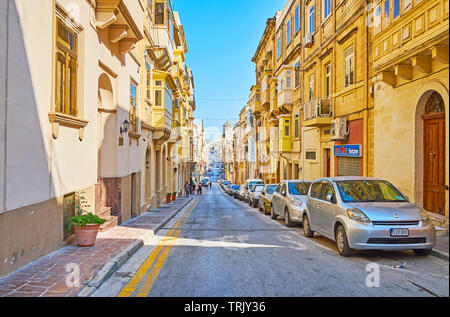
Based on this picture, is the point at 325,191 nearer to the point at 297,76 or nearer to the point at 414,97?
the point at 414,97

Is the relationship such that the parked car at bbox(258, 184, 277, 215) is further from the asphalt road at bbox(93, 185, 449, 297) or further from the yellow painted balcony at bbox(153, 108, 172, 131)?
the asphalt road at bbox(93, 185, 449, 297)

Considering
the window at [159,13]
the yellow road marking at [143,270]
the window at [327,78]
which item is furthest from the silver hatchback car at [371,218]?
the window at [159,13]

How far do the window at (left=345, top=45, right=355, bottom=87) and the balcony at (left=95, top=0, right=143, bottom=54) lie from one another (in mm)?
9669

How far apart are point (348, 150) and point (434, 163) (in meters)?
6.72

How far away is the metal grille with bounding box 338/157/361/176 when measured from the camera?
1606 cm

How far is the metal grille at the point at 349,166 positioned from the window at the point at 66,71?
12.0 metres

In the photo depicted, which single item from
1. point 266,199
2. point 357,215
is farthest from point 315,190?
point 266,199

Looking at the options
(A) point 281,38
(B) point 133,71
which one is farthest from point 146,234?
(A) point 281,38

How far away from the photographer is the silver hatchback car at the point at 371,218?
21.9ft

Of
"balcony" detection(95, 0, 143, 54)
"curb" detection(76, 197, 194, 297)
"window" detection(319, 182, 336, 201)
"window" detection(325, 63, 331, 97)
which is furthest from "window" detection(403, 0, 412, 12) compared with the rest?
"window" detection(325, 63, 331, 97)

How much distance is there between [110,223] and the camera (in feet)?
36.5

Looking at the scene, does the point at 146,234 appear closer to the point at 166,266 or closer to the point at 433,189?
the point at 166,266

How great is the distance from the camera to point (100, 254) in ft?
24.5

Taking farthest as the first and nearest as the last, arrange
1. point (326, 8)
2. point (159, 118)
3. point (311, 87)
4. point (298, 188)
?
point (311, 87) → point (159, 118) → point (326, 8) → point (298, 188)
